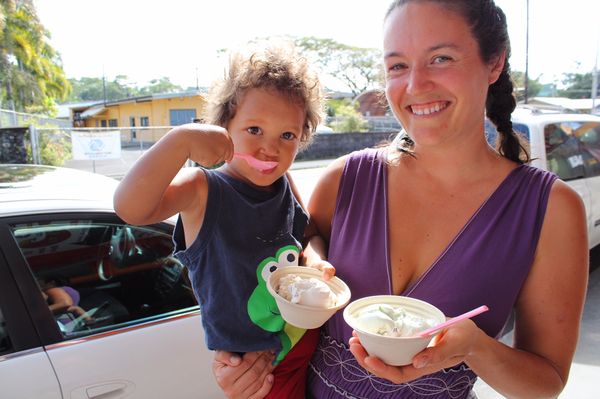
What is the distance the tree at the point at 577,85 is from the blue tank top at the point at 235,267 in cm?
5656

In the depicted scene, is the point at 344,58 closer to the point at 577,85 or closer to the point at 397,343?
the point at 577,85

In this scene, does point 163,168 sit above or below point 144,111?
below

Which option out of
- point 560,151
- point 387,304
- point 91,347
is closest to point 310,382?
point 387,304

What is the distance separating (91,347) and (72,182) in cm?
93

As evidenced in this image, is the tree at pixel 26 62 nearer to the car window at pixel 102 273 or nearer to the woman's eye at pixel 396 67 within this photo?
the car window at pixel 102 273

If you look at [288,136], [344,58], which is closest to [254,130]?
[288,136]

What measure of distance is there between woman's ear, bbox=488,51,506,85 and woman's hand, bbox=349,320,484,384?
31.5 inches

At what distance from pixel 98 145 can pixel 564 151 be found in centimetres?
1402

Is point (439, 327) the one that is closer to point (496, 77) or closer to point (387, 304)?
point (387, 304)

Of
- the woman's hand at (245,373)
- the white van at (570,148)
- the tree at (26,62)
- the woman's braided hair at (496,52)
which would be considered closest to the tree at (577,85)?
the tree at (26,62)

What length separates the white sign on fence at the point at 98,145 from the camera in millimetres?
14789

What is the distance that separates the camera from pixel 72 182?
95.5 inches

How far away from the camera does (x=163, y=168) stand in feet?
4.01

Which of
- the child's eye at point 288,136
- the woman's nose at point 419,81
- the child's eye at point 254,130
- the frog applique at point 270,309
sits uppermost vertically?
the woman's nose at point 419,81
